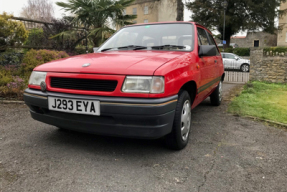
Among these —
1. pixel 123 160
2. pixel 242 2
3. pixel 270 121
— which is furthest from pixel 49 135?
pixel 242 2

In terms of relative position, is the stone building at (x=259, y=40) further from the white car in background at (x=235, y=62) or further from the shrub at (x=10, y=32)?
the shrub at (x=10, y=32)

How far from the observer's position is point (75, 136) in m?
3.13

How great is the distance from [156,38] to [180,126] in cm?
149

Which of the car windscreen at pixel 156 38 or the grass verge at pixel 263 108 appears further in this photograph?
the grass verge at pixel 263 108

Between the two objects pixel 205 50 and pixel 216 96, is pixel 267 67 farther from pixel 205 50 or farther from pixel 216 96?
pixel 205 50

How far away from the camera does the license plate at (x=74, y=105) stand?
7.50 ft

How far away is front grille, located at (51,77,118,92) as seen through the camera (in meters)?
2.31

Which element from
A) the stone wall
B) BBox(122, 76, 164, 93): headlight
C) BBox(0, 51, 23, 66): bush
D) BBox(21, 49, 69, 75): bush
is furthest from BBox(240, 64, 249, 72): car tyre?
BBox(122, 76, 164, 93): headlight

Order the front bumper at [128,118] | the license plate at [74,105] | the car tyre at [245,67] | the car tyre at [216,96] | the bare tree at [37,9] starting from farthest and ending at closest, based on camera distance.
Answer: the bare tree at [37,9], the car tyre at [245,67], the car tyre at [216,96], the license plate at [74,105], the front bumper at [128,118]

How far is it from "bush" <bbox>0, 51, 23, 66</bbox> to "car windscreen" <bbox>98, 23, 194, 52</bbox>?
4.48m

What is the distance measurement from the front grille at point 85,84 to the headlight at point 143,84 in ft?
0.44

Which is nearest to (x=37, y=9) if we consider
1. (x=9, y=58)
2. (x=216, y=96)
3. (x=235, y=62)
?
(x=235, y=62)

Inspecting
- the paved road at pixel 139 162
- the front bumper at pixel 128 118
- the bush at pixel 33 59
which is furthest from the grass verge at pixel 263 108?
the bush at pixel 33 59

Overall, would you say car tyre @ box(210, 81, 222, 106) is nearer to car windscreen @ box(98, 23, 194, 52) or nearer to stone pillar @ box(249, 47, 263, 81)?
car windscreen @ box(98, 23, 194, 52)
